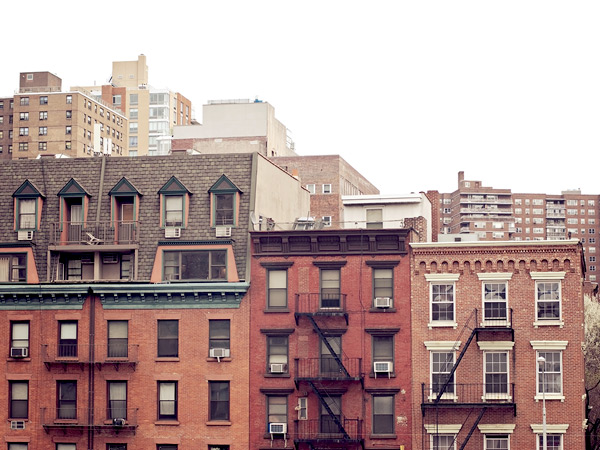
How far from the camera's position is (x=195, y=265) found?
2244 inches

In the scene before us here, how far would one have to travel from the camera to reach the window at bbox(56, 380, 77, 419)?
56.7m

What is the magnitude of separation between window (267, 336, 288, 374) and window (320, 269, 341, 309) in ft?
9.22

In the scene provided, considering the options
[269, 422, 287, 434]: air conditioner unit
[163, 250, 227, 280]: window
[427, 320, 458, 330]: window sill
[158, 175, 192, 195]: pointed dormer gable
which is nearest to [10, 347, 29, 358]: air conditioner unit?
[163, 250, 227, 280]: window

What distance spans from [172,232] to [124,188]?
151 inches

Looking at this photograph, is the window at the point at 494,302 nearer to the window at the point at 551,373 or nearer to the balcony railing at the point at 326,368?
the window at the point at 551,373

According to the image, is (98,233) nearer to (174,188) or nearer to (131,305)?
(131,305)

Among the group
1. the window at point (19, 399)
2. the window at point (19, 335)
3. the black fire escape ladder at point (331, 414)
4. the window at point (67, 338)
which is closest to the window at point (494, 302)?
the black fire escape ladder at point (331, 414)

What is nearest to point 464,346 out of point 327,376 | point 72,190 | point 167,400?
point 327,376

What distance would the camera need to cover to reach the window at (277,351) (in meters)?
55.4

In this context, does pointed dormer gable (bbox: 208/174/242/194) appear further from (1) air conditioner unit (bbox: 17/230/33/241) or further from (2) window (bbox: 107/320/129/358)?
(1) air conditioner unit (bbox: 17/230/33/241)

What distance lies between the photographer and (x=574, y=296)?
53531mm

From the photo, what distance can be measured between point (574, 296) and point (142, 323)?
22.5 meters

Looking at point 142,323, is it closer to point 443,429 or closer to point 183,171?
point 183,171

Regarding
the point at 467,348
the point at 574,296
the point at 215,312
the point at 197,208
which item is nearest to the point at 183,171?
the point at 197,208
